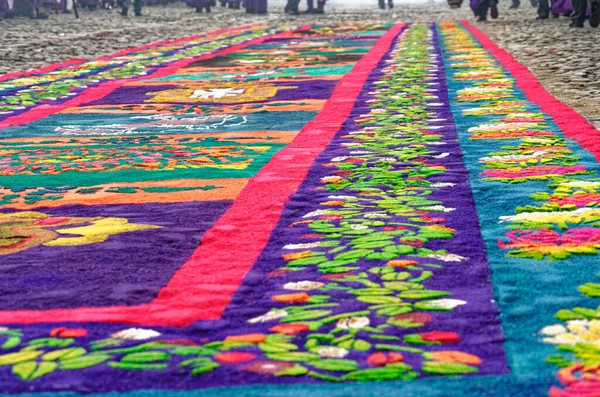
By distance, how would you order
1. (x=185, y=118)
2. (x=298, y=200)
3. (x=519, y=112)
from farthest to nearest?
(x=185, y=118), (x=519, y=112), (x=298, y=200)

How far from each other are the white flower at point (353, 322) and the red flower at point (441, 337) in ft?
0.45

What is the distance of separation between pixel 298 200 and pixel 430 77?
3983 millimetres

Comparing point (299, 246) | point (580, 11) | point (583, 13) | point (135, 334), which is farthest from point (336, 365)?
point (580, 11)

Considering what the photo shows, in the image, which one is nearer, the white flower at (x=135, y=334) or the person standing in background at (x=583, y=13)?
the white flower at (x=135, y=334)

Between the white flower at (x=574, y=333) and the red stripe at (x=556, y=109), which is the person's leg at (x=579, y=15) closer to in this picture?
the red stripe at (x=556, y=109)

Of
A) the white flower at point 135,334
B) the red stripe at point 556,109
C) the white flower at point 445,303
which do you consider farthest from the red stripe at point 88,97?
the white flower at point 445,303

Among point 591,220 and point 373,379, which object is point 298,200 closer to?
point 591,220

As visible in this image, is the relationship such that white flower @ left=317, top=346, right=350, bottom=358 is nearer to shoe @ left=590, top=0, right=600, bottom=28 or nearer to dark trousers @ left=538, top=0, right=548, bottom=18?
shoe @ left=590, top=0, right=600, bottom=28

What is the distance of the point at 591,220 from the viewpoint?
2801mm

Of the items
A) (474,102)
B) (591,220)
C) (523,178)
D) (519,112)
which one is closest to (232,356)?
(591,220)

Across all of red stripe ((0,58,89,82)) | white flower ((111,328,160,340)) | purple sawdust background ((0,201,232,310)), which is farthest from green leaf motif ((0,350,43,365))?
red stripe ((0,58,89,82))

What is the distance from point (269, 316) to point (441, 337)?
1.33 feet

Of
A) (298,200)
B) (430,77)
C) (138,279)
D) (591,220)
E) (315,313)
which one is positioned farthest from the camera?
(430,77)

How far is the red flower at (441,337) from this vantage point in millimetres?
1968
